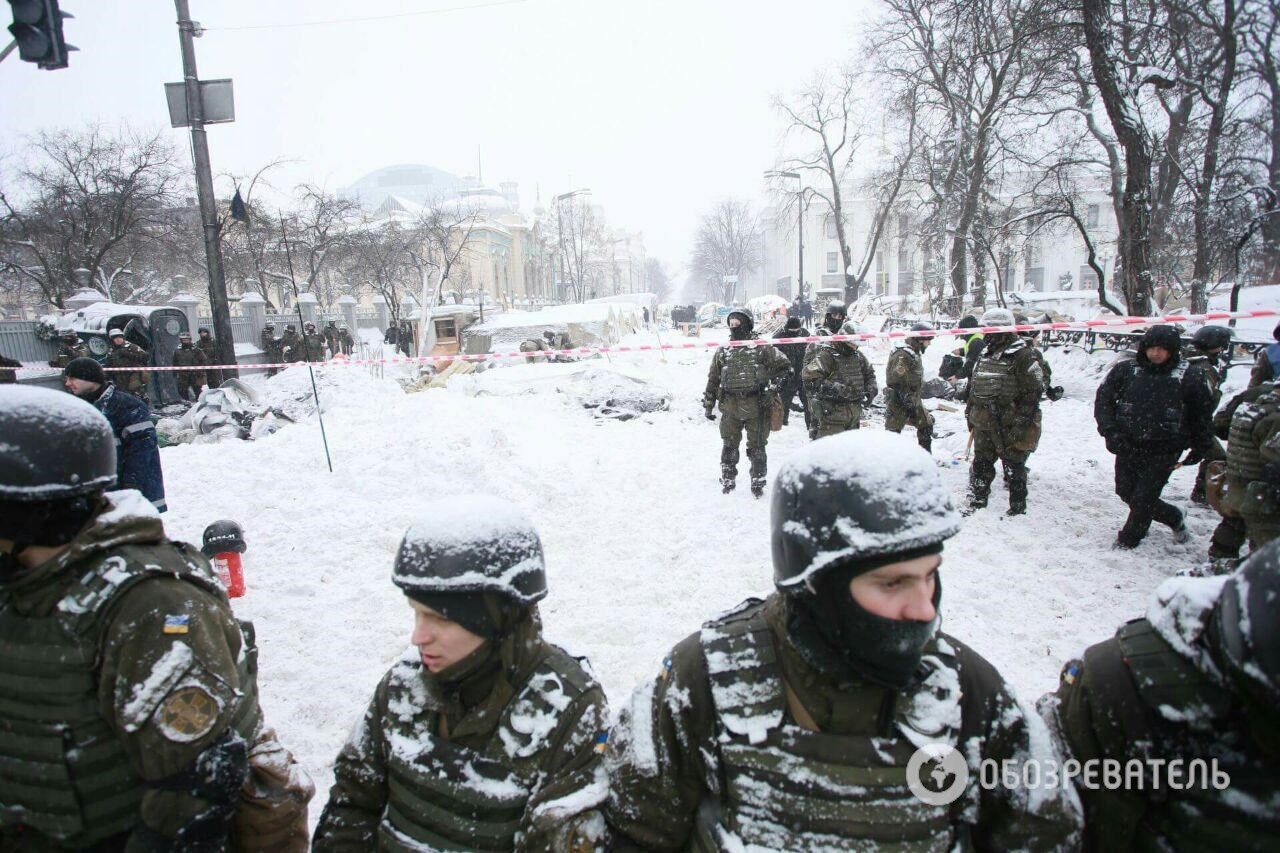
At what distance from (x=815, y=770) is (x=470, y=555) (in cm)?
101

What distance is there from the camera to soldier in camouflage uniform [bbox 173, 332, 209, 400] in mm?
15156

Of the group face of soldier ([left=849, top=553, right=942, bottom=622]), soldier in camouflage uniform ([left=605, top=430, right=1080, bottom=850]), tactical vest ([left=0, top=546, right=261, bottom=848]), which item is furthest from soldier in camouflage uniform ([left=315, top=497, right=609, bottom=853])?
face of soldier ([left=849, top=553, right=942, bottom=622])

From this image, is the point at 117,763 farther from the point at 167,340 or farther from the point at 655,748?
the point at 167,340

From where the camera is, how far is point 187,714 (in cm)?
172

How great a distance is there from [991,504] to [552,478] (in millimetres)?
5080

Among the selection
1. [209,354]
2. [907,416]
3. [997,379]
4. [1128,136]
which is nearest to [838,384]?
[907,416]

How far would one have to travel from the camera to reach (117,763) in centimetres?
179

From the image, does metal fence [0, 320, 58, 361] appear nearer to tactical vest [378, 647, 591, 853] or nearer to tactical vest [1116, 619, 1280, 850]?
tactical vest [378, 647, 591, 853]

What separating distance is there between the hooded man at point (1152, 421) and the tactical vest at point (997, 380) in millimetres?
797

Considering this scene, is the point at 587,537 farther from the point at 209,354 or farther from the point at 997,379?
the point at 209,354

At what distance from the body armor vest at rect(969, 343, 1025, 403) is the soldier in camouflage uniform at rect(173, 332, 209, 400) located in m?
15.9

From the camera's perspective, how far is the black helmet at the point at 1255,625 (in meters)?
1.19

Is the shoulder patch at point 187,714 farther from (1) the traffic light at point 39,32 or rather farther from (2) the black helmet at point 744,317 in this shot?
→ (1) the traffic light at point 39,32

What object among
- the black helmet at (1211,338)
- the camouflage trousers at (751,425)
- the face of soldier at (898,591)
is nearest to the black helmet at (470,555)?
the face of soldier at (898,591)
